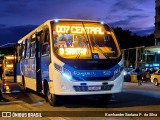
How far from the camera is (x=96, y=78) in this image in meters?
13.0

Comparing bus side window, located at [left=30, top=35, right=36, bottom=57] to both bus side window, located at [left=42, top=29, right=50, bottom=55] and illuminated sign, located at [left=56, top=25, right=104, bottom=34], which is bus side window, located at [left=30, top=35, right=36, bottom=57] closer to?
bus side window, located at [left=42, top=29, right=50, bottom=55]

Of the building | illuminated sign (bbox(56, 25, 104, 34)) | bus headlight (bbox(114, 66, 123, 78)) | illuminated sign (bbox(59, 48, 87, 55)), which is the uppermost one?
the building

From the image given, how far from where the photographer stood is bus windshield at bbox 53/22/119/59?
43.7 ft

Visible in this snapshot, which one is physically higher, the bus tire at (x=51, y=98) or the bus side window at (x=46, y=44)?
the bus side window at (x=46, y=44)

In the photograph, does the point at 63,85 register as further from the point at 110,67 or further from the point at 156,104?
the point at 156,104

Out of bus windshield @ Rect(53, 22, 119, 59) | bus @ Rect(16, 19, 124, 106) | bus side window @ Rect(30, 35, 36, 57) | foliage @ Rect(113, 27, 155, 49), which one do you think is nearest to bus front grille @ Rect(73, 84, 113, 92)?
bus @ Rect(16, 19, 124, 106)

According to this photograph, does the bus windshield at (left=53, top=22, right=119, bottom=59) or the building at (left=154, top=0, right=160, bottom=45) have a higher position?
the building at (left=154, top=0, right=160, bottom=45)

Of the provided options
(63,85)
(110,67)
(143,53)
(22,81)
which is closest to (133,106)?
(110,67)

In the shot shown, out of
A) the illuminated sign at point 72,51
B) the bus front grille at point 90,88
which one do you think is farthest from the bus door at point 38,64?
the bus front grille at point 90,88

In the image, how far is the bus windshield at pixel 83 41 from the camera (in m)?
13.3

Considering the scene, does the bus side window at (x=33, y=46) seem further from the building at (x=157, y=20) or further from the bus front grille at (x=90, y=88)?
the building at (x=157, y=20)

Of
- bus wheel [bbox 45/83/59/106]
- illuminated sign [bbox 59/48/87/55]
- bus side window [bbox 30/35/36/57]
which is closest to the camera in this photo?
illuminated sign [bbox 59/48/87/55]

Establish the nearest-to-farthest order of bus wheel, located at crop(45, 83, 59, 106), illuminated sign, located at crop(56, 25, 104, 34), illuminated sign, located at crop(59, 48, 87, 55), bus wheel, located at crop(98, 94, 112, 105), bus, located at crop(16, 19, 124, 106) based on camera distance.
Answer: bus, located at crop(16, 19, 124, 106) < illuminated sign, located at crop(59, 48, 87, 55) < bus wheel, located at crop(45, 83, 59, 106) < illuminated sign, located at crop(56, 25, 104, 34) < bus wheel, located at crop(98, 94, 112, 105)

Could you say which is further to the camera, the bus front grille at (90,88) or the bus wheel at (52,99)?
the bus wheel at (52,99)
